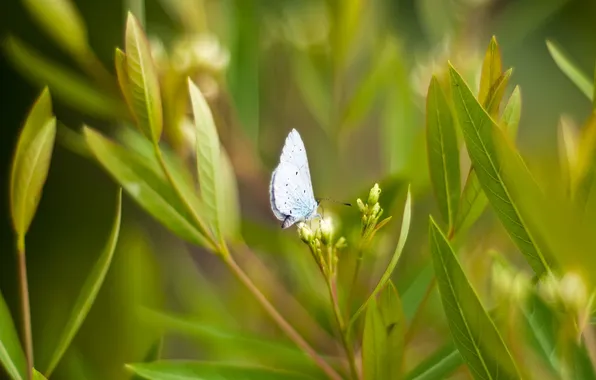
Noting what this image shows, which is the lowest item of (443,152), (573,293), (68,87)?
(573,293)

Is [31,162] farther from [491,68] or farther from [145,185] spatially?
[491,68]

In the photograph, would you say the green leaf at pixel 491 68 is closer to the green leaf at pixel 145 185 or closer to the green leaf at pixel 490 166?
the green leaf at pixel 490 166

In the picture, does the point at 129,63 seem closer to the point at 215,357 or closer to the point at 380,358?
the point at 380,358

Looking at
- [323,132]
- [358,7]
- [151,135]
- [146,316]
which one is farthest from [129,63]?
[323,132]

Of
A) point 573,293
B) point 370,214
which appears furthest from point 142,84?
point 573,293

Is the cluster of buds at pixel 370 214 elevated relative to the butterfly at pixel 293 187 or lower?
lower

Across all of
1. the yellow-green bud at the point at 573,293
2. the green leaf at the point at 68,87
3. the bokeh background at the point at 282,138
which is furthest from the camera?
the green leaf at the point at 68,87

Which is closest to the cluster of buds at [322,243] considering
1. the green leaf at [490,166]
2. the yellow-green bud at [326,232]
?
the yellow-green bud at [326,232]
